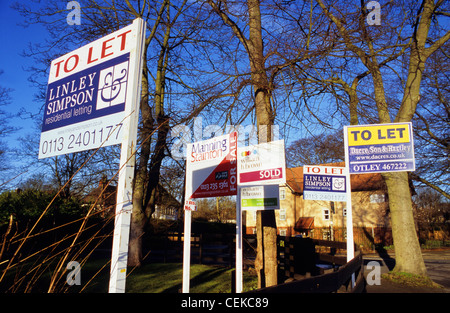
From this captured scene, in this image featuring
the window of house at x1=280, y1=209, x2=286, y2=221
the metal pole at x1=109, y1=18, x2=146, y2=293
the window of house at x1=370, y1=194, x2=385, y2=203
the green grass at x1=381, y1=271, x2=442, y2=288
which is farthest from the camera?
the window of house at x1=280, y1=209, x2=286, y2=221

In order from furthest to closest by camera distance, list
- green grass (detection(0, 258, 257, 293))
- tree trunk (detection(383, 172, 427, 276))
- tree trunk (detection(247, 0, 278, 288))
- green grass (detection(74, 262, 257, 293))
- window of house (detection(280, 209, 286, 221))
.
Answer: window of house (detection(280, 209, 286, 221)) → tree trunk (detection(383, 172, 427, 276)) → green grass (detection(74, 262, 257, 293)) → green grass (detection(0, 258, 257, 293)) → tree trunk (detection(247, 0, 278, 288))

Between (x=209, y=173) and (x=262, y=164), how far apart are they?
1273mm

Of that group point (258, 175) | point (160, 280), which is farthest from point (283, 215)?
point (258, 175)

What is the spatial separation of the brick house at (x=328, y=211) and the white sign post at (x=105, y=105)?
26996 millimetres

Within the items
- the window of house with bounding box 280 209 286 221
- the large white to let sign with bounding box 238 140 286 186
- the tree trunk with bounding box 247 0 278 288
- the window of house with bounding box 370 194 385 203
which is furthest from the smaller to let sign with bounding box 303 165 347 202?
the window of house with bounding box 280 209 286 221

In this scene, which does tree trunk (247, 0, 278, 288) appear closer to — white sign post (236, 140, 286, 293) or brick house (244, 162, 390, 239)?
white sign post (236, 140, 286, 293)

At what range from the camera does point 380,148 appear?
795 centimetres

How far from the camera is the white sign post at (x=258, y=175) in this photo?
6.62 meters

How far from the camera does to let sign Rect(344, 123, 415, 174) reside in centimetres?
771

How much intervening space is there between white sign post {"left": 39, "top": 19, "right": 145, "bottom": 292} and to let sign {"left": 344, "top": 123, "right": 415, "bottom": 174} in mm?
6301

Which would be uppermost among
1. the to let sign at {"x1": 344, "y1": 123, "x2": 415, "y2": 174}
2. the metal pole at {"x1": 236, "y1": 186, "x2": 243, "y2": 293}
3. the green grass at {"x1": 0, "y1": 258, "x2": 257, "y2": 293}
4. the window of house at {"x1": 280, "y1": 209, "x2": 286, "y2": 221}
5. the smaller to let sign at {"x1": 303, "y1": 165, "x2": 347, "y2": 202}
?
the to let sign at {"x1": 344, "y1": 123, "x2": 415, "y2": 174}
